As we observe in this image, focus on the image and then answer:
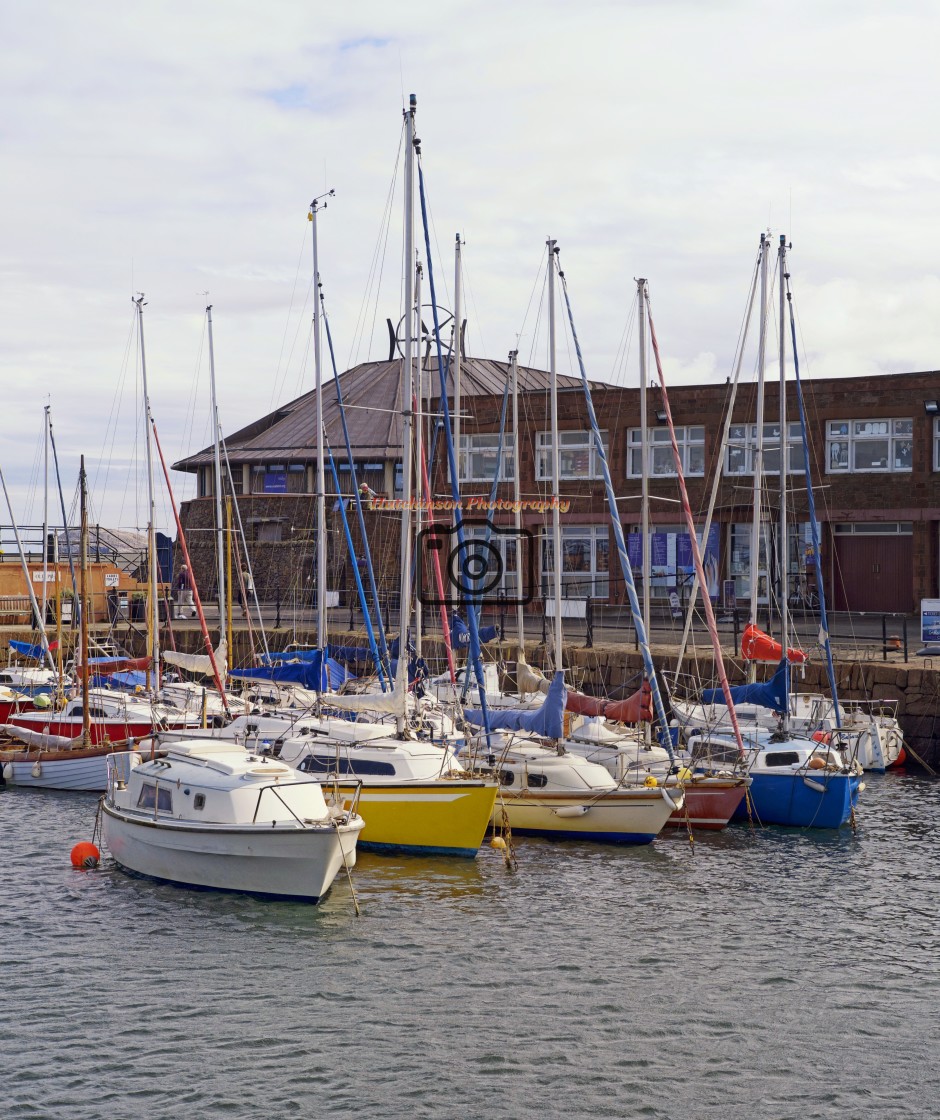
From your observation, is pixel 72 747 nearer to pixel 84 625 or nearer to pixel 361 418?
pixel 84 625

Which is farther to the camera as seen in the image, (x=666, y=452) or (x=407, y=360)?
(x=666, y=452)

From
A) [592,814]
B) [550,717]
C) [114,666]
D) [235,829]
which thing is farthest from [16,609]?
[235,829]

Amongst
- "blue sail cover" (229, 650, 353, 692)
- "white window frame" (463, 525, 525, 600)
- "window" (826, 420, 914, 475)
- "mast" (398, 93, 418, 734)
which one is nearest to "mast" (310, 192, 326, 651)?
"blue sail cover" (229, 650, 353, 692)

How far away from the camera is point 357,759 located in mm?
23875

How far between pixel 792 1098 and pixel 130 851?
40.5 feet

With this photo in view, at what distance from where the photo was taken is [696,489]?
46.7 metres

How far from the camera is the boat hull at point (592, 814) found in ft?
78.7

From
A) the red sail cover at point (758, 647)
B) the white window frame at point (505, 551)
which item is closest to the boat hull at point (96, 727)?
the red sail cover at point (758, 647)

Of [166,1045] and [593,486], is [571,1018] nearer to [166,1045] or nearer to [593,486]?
[166,1045]

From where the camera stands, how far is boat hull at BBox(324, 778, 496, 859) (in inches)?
898

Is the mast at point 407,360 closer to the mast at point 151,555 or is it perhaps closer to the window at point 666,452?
the mast at point 151,555

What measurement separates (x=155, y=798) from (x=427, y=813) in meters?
4.53

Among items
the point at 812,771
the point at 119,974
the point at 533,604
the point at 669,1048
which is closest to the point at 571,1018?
the point at 669,1048

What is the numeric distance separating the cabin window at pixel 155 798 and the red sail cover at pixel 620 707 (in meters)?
9.75
